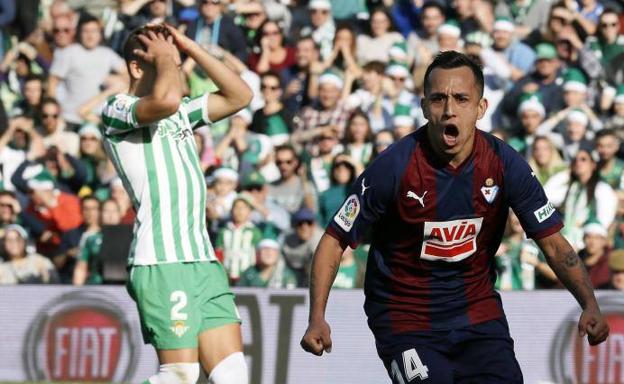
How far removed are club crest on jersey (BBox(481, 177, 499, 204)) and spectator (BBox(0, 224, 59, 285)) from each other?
750 cm

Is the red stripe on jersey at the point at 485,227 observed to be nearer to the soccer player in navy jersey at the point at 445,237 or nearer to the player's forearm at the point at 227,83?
the soccer player in navy jersey at the point at 445,237

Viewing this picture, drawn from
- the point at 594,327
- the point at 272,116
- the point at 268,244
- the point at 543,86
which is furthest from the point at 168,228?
the point at 543,86

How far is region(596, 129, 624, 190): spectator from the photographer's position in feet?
41.5

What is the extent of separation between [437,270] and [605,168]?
684cm

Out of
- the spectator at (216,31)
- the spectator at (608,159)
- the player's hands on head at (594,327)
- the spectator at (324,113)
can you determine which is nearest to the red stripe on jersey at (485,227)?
the player's hands on head at (594,327)

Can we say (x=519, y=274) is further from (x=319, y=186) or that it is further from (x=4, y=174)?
(x=4, y=174)

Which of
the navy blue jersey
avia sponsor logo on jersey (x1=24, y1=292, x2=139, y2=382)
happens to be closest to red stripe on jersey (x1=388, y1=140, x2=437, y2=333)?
the navy blue jersey

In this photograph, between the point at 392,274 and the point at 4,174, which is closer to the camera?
the point at 392,274

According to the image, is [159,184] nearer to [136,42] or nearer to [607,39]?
[136,42]

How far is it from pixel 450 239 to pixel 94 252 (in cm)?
719

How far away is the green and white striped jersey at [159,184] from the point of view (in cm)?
699

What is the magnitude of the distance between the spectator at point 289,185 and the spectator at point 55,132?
2.41 m

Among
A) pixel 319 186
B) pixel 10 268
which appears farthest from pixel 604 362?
Answer: pixel 10 268

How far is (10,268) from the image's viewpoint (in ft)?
42.8
